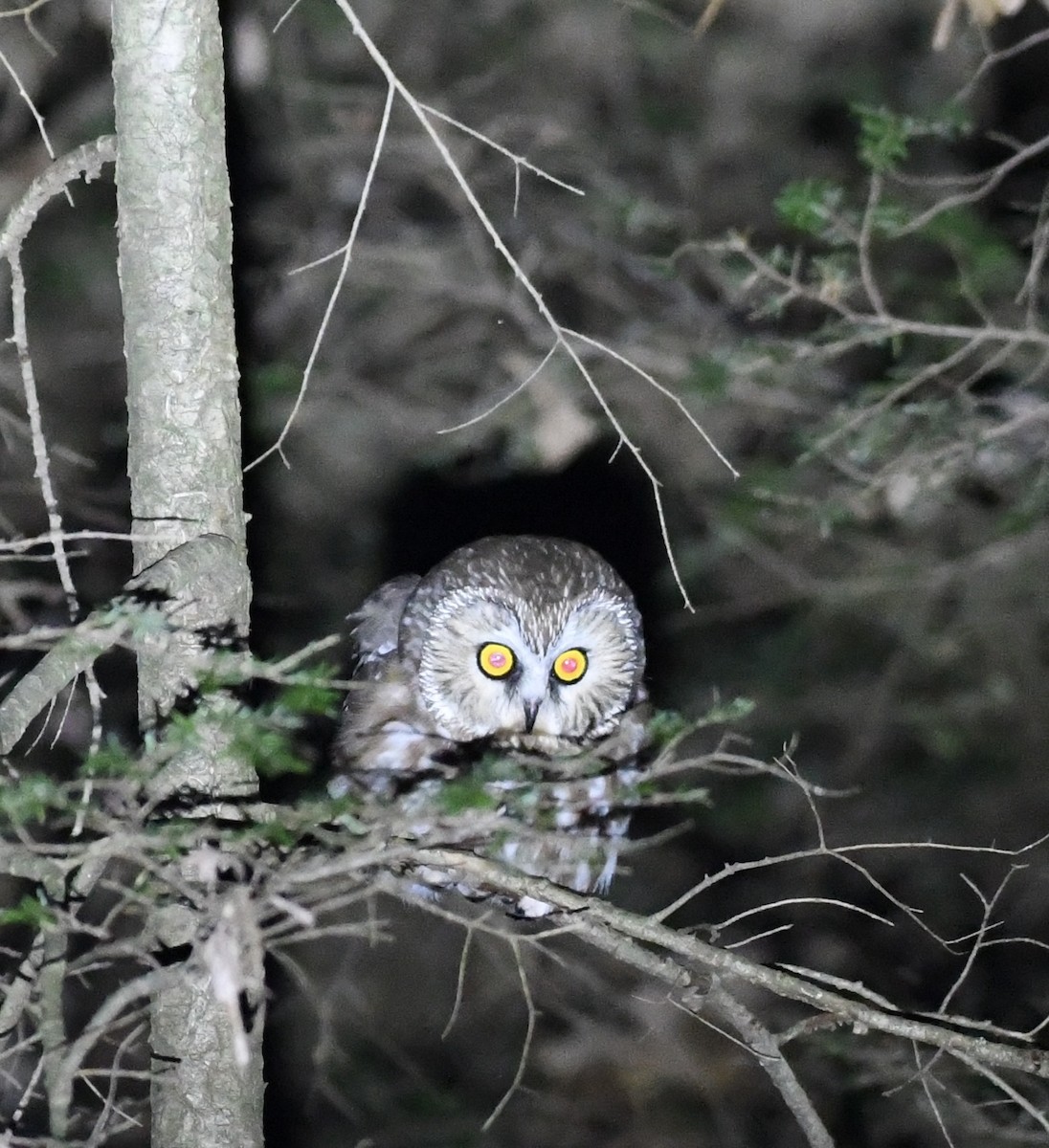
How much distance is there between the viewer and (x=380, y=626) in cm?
391

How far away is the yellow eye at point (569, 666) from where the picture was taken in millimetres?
3455

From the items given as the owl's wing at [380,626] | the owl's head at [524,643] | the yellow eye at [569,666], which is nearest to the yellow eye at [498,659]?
the owl's head at [524,643]

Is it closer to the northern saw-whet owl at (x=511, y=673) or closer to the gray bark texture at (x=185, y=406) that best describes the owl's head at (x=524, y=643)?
the northern saw-whet owl at (x=511, y=673)

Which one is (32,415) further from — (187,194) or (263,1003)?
(263,1003)

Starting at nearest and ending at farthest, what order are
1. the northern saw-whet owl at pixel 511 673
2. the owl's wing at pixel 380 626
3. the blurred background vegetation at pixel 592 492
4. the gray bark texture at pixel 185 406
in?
the gray bark texture at pixel 185 406, the northern saw-whet owl at pixel 511 673, the owl's wing at pixel 380 626, the blurred background vegetation at pixel 592 492

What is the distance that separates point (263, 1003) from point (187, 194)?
3.99 feet

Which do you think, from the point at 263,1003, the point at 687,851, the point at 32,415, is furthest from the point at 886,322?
the point at 687,851

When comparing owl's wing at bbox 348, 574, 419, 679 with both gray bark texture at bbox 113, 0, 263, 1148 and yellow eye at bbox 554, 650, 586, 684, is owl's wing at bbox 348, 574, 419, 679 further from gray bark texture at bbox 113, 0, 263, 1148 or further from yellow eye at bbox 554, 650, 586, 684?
gray bark texture at bbox 113, 0, 263, 1148

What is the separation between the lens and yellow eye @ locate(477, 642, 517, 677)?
135 inches

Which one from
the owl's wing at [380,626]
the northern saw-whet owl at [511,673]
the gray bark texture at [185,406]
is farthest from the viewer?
the owl's wing at [380,626]

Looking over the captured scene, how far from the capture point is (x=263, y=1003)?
1.94 m

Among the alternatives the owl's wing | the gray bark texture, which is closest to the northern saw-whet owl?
the owl's wing

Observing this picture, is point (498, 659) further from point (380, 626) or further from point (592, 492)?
point (592, 492)

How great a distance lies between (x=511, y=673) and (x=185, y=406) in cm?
128
